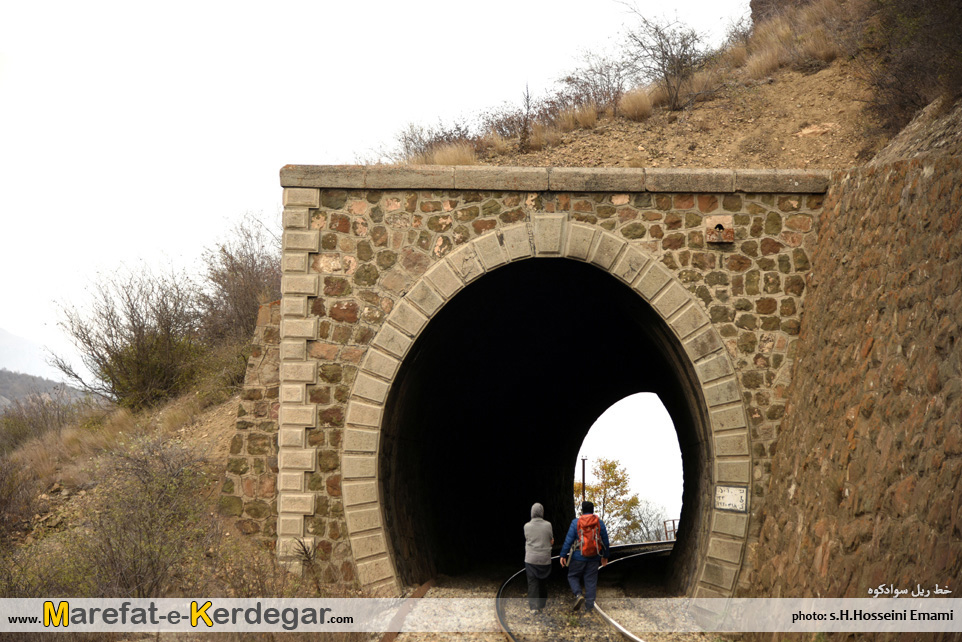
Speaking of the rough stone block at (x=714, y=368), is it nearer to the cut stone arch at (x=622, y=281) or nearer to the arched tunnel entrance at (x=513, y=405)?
the cut stone arch at (x=622, y=281)

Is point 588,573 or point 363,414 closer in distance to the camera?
point 588,573

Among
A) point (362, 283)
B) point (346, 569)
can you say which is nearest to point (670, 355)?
point (362, 283)

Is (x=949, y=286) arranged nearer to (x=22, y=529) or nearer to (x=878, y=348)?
(x=878, y=348)

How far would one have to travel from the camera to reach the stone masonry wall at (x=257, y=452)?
10.4 metres

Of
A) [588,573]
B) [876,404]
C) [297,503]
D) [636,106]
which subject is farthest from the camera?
[636,106]

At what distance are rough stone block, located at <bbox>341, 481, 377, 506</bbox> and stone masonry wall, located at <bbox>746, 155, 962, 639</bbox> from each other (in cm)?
466

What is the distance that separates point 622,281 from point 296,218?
4.26 metres

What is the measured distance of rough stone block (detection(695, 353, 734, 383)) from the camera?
9789mm

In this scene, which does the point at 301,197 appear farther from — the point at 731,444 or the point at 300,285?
the point at 731,444

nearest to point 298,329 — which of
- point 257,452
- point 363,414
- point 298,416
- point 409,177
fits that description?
point 298,416

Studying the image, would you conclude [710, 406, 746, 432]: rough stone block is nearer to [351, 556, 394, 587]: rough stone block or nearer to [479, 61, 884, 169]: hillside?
[351, 556, 394, 587]: rough stone block

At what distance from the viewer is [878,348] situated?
24.7 feet

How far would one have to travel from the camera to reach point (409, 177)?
10219 millimetres

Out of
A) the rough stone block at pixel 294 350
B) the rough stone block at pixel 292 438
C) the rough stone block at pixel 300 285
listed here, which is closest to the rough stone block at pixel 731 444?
the rough stone block at pixel 292 438
